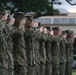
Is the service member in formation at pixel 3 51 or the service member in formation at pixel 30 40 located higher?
the service member in formation at pixel 3 51

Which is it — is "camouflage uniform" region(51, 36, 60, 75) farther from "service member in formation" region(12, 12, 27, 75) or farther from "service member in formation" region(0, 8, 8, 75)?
"service member in formation" region(0, 8, 8, 75)

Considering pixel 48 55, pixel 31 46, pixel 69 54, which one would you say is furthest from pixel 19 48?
pixel 69 54

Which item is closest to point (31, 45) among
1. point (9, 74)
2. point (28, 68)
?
point (28, 68)

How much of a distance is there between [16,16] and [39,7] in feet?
48.5

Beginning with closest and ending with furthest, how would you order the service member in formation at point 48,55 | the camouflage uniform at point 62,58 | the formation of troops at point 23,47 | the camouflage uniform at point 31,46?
1. the formation of troops at point 23,47
2. the camouflage uniform at point 31,46
3. the service member in formation at point 48,55
4. the camouflage uniform at point 62,58

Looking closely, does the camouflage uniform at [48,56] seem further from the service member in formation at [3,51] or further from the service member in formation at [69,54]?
the service member in formation at [3,51]

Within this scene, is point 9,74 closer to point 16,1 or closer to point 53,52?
point 53,52

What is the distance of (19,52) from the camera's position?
464 inches

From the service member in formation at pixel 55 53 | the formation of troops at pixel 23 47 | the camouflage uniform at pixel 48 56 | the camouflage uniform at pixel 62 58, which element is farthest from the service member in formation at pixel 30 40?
the camouflage uniform at pixel 62 58

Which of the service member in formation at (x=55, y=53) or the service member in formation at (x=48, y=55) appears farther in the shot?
the service member in formation at (x=55, y=53)

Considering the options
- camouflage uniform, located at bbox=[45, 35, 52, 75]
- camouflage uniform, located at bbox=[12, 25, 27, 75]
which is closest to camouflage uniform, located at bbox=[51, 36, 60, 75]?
camouflage uniform, located at bbox=[45, 35, 52, 75]

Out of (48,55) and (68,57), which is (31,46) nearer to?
(48,55)

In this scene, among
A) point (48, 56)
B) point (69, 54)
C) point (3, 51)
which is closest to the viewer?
point (3, 51)

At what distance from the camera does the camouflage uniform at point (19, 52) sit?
1152 centimetres
